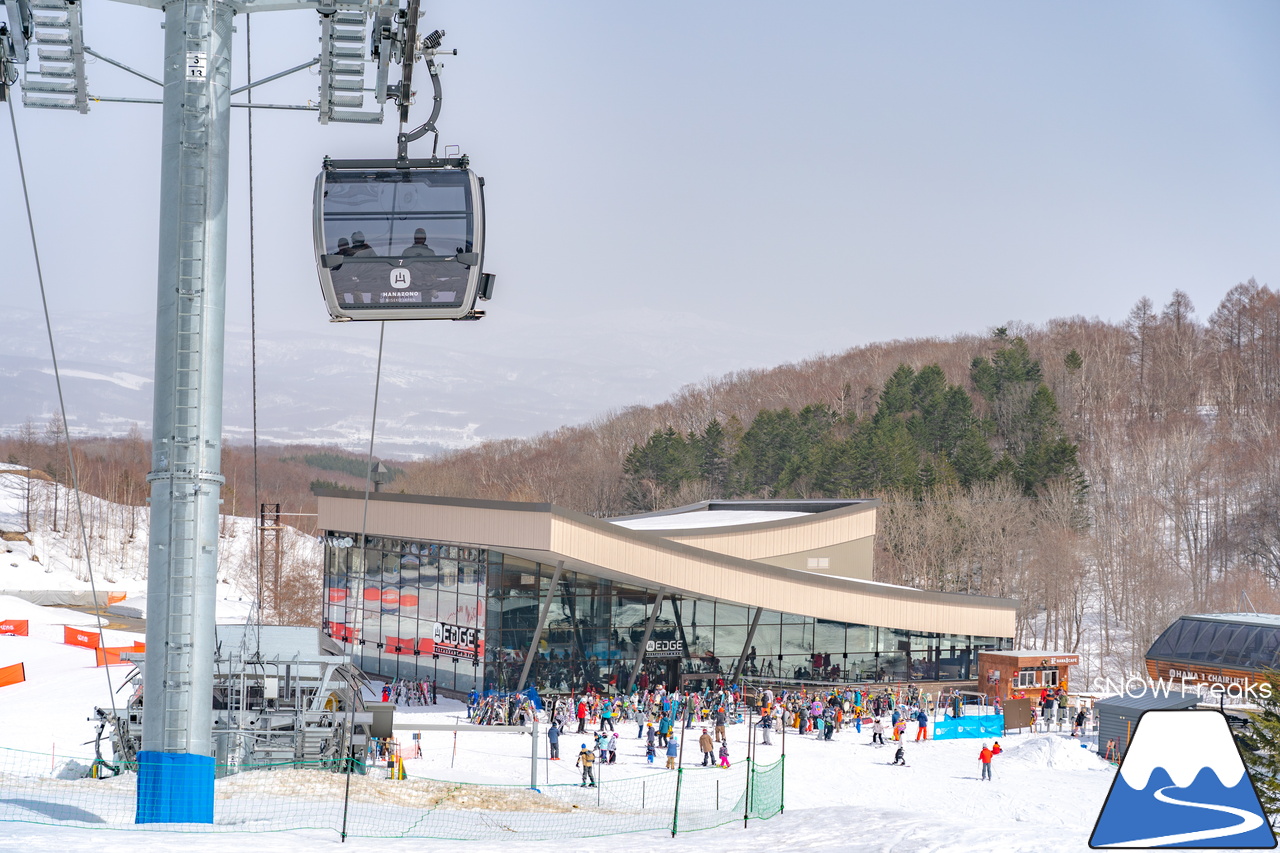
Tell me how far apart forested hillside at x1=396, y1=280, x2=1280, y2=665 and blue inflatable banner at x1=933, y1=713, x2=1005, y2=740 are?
26786mm

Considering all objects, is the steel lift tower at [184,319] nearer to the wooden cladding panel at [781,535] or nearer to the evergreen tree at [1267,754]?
the evergreen tree at [1267,754]

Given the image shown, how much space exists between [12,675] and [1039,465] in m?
62.5

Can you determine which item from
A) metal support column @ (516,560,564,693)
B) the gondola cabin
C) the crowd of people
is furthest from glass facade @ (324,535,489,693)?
the gondola cabin

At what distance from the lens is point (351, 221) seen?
10.8 m

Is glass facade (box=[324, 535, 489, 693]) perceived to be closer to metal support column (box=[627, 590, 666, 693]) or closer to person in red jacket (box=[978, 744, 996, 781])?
metal support column (box=[627, 590, 666, 693])

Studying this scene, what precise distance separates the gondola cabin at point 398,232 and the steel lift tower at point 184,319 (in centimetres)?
99

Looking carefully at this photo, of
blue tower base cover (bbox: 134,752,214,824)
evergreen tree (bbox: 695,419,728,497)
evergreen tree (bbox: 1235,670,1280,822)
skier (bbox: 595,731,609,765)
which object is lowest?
skier (bbox: 595,731,609,765)

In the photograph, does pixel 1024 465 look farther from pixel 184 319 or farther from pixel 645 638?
pixel 184 319

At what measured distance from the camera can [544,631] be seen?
1299 inches

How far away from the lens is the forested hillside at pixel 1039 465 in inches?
2594

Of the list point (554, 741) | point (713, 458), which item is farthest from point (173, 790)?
point (713, 458)

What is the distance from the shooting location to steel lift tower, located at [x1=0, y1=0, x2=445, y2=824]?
10031mm

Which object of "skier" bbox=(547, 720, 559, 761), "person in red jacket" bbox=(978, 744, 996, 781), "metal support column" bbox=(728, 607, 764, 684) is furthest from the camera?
"metal support column" bbox=(728, 607, 764, 684)

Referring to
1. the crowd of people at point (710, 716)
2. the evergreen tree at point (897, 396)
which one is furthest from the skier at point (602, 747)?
the evergreen tree at point (897, 396)
